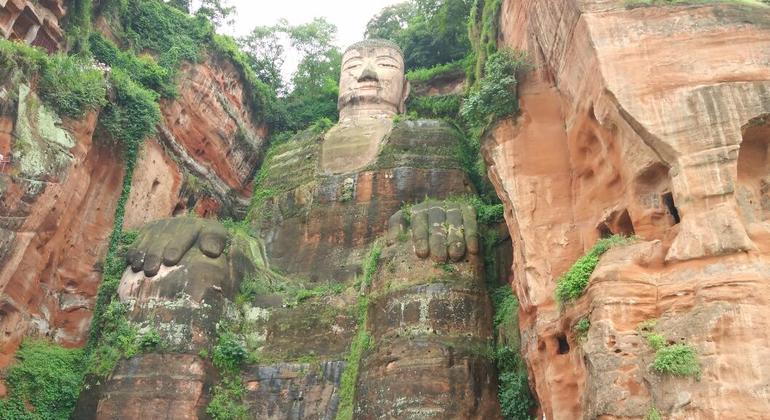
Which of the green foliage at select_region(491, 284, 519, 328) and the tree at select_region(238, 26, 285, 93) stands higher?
the tree at select_region(238, 26, 285, 93)

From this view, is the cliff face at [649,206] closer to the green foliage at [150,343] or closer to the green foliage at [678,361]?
the green foliage at [678,361]

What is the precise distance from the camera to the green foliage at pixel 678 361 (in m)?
8.97

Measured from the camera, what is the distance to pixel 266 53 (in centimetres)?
3231

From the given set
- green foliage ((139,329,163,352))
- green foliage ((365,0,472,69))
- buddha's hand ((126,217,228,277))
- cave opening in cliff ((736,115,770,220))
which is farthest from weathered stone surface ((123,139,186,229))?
cave opening in cliff ((736,115,770,220))

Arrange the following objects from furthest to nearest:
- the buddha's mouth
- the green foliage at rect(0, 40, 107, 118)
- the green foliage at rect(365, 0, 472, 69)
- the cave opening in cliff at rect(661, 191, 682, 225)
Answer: the green foliage at rect(365, 0, 472, 69) → the buddha's mouth → the green foliage at rect(0, 40, 107, 118) → the cave opening in cliff at rect(661, 191, 682, 225)

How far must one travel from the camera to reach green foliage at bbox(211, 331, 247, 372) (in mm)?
15938

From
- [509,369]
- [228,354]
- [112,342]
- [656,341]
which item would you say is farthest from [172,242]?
[656,341]

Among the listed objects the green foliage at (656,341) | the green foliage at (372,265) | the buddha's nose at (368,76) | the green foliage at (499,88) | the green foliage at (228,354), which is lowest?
the green foliage at (656,341)

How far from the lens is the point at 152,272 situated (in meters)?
16.6

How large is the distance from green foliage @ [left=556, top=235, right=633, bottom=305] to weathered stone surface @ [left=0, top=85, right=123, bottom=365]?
1096cm

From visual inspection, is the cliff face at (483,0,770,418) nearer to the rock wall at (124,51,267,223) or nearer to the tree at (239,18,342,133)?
the rock wall at (124,51,267,223)

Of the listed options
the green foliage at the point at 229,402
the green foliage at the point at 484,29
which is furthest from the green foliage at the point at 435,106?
the green foliage at the point at 229,402

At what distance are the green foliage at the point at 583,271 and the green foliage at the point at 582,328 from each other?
55 cm

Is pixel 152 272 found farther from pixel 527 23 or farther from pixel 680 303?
pixel 680 303
